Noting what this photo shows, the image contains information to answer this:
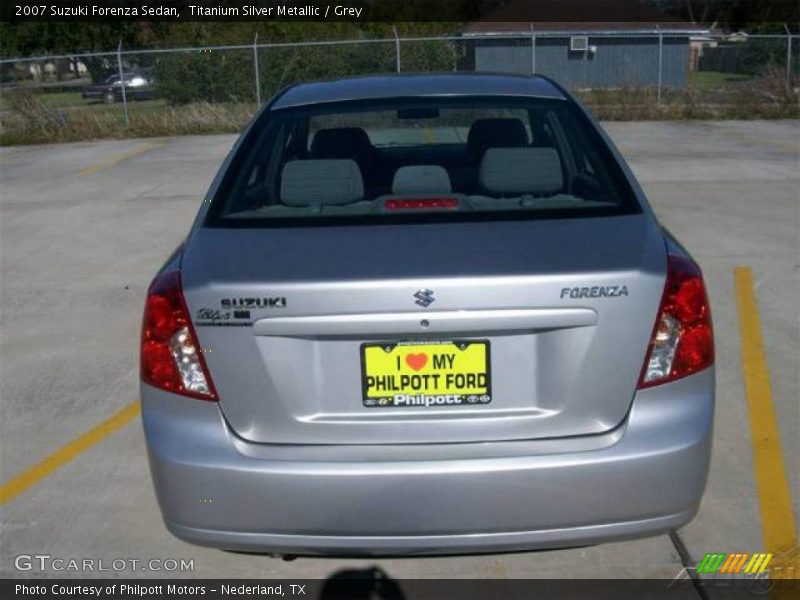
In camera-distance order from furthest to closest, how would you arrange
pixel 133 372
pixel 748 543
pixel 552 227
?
pixel 133 372, pixel 748 543, pixel 552 227

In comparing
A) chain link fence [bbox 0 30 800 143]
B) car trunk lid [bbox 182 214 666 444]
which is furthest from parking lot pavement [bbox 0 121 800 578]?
chain link fence [bbox 0 30 800 143]

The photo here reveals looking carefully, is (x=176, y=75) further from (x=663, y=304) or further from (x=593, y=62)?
(x=663, y=304)

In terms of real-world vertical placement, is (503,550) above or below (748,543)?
above

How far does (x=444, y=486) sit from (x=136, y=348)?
383 cm

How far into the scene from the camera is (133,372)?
5.88 metres

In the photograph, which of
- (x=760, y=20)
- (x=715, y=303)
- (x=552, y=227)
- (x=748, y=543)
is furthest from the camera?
(x=760, y=20)

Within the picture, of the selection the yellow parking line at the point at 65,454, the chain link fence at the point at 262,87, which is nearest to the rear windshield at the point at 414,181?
the yellow parking line at the point at 65,454

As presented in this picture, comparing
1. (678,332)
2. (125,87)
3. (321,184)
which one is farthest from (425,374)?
(125,87)

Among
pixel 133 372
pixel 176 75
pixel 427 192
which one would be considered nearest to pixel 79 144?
pixel 176 75

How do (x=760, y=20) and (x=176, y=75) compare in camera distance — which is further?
(x=760, y=20)

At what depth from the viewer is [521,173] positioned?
376 centimetres

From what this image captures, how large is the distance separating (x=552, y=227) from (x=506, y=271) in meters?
0.37

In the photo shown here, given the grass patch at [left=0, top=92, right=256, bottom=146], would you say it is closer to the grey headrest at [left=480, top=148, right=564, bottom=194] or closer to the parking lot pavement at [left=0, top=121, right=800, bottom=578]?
the parking lot pavement at [left=0, top=121, right=800, bottom=578]

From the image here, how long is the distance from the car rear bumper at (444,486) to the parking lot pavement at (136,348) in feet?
2.25
